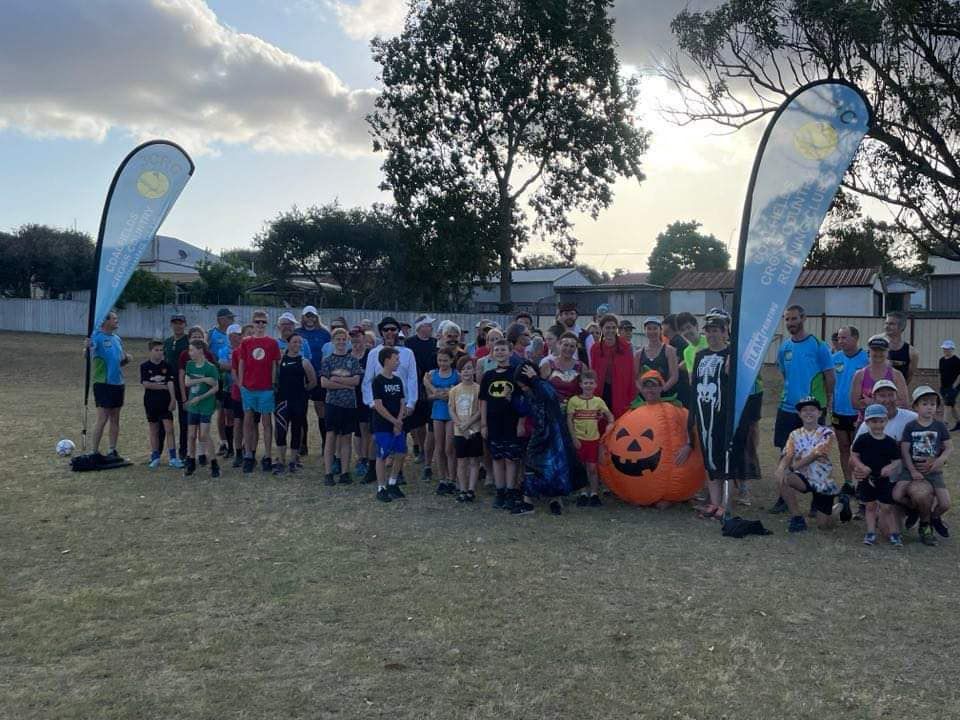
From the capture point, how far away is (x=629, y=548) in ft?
22.7

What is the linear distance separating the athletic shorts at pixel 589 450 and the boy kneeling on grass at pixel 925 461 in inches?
107

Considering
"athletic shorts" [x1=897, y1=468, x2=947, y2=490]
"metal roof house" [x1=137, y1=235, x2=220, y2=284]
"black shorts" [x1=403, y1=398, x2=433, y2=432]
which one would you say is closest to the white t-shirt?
"athletic shorts" [x1=897, y1=468, x2=947, y2=490]

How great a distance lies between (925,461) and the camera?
6.90 meters

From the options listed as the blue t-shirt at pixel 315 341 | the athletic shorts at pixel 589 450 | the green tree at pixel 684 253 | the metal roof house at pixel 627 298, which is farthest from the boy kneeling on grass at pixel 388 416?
the green tree at pixel 684 253

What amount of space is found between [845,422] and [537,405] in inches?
128

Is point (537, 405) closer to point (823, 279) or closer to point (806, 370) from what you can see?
point (806, 370)

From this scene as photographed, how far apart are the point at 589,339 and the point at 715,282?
126 ft

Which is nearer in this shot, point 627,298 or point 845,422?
point 845,422

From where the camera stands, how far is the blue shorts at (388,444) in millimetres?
8797

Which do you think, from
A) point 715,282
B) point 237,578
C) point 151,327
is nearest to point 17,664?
point 237,578

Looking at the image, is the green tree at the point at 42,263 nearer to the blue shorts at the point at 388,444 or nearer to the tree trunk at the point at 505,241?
the tree trunk at the point at 505,241

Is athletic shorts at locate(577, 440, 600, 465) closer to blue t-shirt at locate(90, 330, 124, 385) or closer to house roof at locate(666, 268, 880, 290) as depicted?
blue t-shirt at locate(90, 330, 124, 385)

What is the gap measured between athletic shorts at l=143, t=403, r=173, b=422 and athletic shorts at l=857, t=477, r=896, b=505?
793cm

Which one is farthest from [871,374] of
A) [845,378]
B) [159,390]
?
[159,390]
